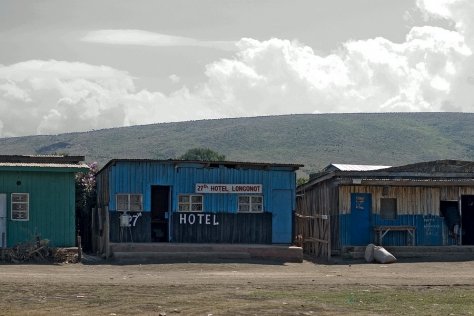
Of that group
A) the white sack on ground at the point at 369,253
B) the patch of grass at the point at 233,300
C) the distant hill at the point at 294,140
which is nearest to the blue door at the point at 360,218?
the white sack on ground at the point at 369,253

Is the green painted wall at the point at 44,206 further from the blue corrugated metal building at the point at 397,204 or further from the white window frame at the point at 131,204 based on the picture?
the blue corrugated metal building at the point at 397,204

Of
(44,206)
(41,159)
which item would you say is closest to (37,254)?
(44,206)

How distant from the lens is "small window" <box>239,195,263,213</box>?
3519 cm

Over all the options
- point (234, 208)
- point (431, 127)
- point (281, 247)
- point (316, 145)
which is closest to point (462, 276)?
point (281, 247)

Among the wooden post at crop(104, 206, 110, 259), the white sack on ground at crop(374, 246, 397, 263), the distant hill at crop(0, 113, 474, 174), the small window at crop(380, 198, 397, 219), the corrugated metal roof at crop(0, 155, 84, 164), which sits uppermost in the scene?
the distant hill at crop(0, 113, 474, 174)

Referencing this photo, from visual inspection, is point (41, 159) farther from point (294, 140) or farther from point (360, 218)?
point (294, 140)

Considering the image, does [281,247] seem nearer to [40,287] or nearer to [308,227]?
[308,227]

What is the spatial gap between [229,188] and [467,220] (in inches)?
419

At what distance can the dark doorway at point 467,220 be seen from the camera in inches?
1497

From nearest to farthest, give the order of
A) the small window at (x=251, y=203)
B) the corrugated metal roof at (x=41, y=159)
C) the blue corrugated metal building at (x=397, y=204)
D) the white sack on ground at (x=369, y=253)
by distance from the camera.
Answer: the white sack on ground at (x=369, y=253), the corrugated metal roof at (x=41, y=159), the small window at (x=251, y=203), the blue corrugated metal building at (x=397, y=204)

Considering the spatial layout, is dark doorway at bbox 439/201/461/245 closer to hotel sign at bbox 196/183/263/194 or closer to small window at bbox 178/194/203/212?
hotel sign at bbox 196/183/263/194

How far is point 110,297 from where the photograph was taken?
20.1 m

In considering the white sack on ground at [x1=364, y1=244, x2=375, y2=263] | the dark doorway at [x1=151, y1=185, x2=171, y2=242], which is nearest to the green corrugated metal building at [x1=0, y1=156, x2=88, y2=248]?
the dark doorway at [x1=151, y1=185, x2=171, y2=242]

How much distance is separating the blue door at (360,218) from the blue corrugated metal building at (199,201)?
2.38 metres
